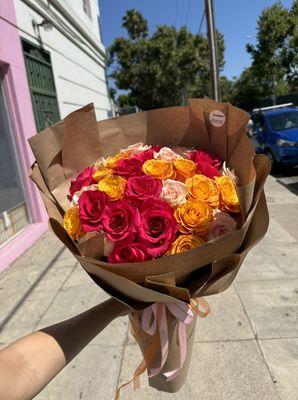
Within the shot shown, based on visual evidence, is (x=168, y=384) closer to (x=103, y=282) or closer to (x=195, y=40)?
(x=103, y=282)

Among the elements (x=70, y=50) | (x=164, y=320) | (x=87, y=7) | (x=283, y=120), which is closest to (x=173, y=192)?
(x=164, y=320)

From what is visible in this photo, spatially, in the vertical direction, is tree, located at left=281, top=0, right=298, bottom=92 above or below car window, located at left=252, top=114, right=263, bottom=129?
above

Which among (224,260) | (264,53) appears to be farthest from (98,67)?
(264,53)

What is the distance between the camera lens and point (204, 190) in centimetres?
129

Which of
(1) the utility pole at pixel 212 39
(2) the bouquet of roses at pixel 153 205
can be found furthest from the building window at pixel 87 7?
(2) the bouquet of roses at pixel 153 205

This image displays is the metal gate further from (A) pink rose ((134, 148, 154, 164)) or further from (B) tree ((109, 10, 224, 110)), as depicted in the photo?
(B) tree ((109, 10, 224, 110))

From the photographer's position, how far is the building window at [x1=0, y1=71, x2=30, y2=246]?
557 cm

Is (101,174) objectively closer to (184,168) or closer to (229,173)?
(184,168)

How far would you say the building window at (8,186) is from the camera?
18.3 feet

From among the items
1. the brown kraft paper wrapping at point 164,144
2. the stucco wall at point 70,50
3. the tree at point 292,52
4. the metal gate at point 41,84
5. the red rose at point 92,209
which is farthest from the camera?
the tree at point 292,52

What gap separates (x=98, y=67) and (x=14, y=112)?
7403 millimetres

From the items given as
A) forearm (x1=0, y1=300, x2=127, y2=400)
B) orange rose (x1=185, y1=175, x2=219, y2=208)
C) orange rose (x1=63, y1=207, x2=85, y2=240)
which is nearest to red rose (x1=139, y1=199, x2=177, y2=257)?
orange rose (x1=185, y1=175, x2=219, y2=208)

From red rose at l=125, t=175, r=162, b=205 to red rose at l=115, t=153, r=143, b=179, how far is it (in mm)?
62

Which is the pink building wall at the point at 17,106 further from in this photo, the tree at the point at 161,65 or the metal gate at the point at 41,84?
the tree at the point at 161,65
